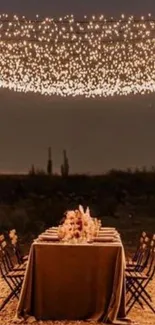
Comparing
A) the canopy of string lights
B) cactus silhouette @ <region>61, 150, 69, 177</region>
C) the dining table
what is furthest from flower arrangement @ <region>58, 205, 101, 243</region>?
cactus silhouette @ <region>61, 150, 69, 177</region>

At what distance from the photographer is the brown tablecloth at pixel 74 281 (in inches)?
252

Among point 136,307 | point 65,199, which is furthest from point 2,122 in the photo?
point 136,307

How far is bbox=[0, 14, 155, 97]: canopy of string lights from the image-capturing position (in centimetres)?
813

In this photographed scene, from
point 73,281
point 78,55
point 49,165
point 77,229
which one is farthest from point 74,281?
point 49,165

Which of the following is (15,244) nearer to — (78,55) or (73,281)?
(73,281)

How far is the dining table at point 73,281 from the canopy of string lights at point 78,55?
9.34ft

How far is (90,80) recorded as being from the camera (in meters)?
10.6

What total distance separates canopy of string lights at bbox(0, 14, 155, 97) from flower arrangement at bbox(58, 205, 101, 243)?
2277mm

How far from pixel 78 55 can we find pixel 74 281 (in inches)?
146

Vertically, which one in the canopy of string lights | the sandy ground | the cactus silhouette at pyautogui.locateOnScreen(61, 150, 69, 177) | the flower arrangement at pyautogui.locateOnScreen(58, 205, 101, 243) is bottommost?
the sandy ground

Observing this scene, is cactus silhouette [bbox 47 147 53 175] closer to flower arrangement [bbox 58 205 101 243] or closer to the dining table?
flower arrangement [bbox 58 205 101 243]

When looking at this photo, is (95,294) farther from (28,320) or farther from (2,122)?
(2,122)

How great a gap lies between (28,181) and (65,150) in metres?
3.55

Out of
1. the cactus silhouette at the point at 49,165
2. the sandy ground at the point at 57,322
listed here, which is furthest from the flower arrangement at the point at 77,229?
the cactus silhouette at the point at 49,165
